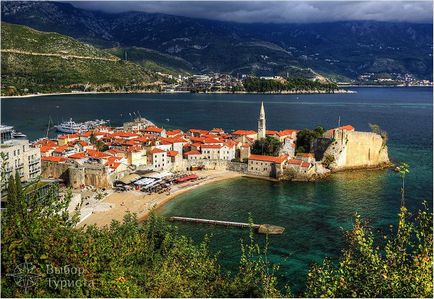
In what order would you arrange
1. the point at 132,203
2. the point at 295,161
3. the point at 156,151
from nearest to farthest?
the point at 132,203, the point at 295,161, the point at 156,151

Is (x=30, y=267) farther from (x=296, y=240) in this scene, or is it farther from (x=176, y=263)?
(x=296, y=240)

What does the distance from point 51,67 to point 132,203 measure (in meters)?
153

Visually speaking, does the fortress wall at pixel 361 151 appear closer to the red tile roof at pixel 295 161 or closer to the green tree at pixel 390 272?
the red tile roof at pixel 295 161

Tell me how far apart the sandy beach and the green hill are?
12002 cm

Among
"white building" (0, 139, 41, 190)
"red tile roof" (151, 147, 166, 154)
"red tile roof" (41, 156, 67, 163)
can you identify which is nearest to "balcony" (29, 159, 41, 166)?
"white building" (0, 139, 41, 190)

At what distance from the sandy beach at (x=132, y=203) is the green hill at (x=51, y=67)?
120021 mm

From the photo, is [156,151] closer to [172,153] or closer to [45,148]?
[172,153]

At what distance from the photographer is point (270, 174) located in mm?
46688

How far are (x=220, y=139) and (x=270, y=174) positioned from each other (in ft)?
36.7

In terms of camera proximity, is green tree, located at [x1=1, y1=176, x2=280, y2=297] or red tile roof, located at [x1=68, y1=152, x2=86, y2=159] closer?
green tree, located at [x1=1, y1=176, x2=280, y2=297]

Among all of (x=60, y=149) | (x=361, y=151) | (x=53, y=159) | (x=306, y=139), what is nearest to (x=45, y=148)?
(x=60, y=149)

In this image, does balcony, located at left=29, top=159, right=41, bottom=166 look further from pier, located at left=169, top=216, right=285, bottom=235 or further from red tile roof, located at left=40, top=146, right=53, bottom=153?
pier, located at left=169, top=216, right=285, bottom=235

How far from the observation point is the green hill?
6284 inches

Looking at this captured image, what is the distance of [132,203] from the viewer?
36438 millimetres
